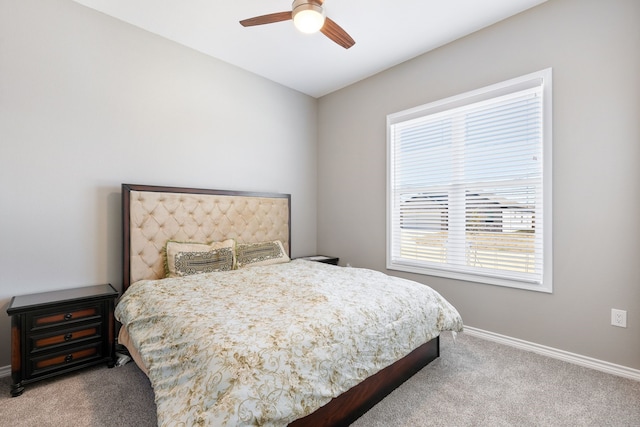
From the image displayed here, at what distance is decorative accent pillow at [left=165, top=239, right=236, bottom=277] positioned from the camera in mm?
2762

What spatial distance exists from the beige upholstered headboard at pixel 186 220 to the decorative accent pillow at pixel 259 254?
0.25 m

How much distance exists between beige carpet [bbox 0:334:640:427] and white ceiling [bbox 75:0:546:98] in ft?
9.68

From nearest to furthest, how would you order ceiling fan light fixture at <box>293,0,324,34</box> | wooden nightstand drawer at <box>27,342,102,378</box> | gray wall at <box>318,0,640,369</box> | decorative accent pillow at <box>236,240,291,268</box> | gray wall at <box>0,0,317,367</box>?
ceiling fan light fixture at <box>293,0,324,34</box>, wooden nightstand drawer at <box>27,342,102,378</box>, gray wall at <box>318,0,640,369</box>, gray wall at <box>0,0,317,367</box>, decorative accent pillow at <box>236,240,291,268</box>

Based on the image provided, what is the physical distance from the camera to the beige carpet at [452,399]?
5.74 feet

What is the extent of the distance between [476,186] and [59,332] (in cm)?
366

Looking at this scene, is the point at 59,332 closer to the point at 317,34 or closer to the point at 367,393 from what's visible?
the point at 367,393

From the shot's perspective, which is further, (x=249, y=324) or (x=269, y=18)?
(x=269, y=18)

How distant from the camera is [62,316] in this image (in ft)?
7.18

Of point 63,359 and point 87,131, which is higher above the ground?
point 87,131

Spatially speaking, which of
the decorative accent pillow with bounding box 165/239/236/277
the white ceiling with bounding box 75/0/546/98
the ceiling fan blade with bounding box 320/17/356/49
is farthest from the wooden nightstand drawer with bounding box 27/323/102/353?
the ceiling fan blade with bounding box 320/17/356/49

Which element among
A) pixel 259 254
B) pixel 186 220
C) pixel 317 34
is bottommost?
pixel 259 254

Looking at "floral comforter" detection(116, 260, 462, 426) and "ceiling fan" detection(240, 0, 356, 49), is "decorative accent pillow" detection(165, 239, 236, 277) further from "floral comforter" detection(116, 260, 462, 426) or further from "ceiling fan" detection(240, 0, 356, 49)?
"ceiling fan" detection(240, 0, 356, 49)

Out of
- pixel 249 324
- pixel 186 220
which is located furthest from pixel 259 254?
pixel 249 324

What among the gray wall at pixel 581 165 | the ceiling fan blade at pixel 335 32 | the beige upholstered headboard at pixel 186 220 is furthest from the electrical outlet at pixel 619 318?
the beige upholstered headboard at pixel 186 220
